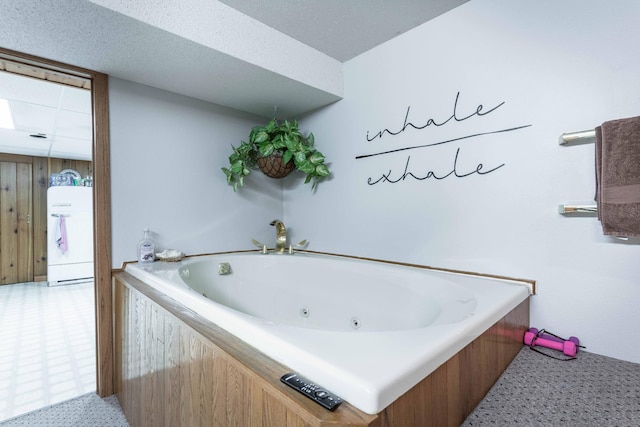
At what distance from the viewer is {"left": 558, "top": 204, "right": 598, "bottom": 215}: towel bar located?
1.05 m

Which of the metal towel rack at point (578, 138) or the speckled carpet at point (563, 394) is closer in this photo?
the speckled carpet at point (563, 394)

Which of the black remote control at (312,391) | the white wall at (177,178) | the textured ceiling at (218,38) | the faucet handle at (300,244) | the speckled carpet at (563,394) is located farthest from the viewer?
the faucet handle at (300,244)

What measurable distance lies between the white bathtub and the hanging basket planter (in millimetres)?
571

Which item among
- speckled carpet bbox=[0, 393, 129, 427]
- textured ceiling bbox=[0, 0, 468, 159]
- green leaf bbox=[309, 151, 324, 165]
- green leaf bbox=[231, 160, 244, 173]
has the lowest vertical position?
speckled carpet bbox=[0, 393, 129, 427]

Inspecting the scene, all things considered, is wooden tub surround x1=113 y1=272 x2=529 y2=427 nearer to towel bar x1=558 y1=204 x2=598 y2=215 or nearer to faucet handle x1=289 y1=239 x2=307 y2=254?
towel bar x1=558 y1=204 x2=598 y2=215

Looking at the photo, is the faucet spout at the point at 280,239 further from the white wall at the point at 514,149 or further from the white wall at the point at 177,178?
the white wall at the point at 514,149

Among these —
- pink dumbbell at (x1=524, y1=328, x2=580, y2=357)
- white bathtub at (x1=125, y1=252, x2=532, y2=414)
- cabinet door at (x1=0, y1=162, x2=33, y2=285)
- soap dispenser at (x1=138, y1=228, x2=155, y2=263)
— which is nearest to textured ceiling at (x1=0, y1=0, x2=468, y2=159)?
soap dispenser at (x1=138, y1=228, x2=155, y2=263)

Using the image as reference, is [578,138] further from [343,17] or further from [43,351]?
[43,351]

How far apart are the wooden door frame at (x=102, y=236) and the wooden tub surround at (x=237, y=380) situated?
0.40 meters

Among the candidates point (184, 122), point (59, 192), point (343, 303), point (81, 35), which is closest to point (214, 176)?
point (184, 122)

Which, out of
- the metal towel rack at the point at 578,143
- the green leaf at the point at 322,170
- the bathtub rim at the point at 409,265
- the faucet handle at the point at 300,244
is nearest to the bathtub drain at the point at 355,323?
the bathtub rim at the point at 409,265

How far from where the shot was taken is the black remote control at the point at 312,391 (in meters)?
0.48

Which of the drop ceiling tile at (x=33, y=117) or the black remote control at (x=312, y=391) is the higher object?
the drop ceiling tile at (x=33, y=117)

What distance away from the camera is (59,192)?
4070 mm
